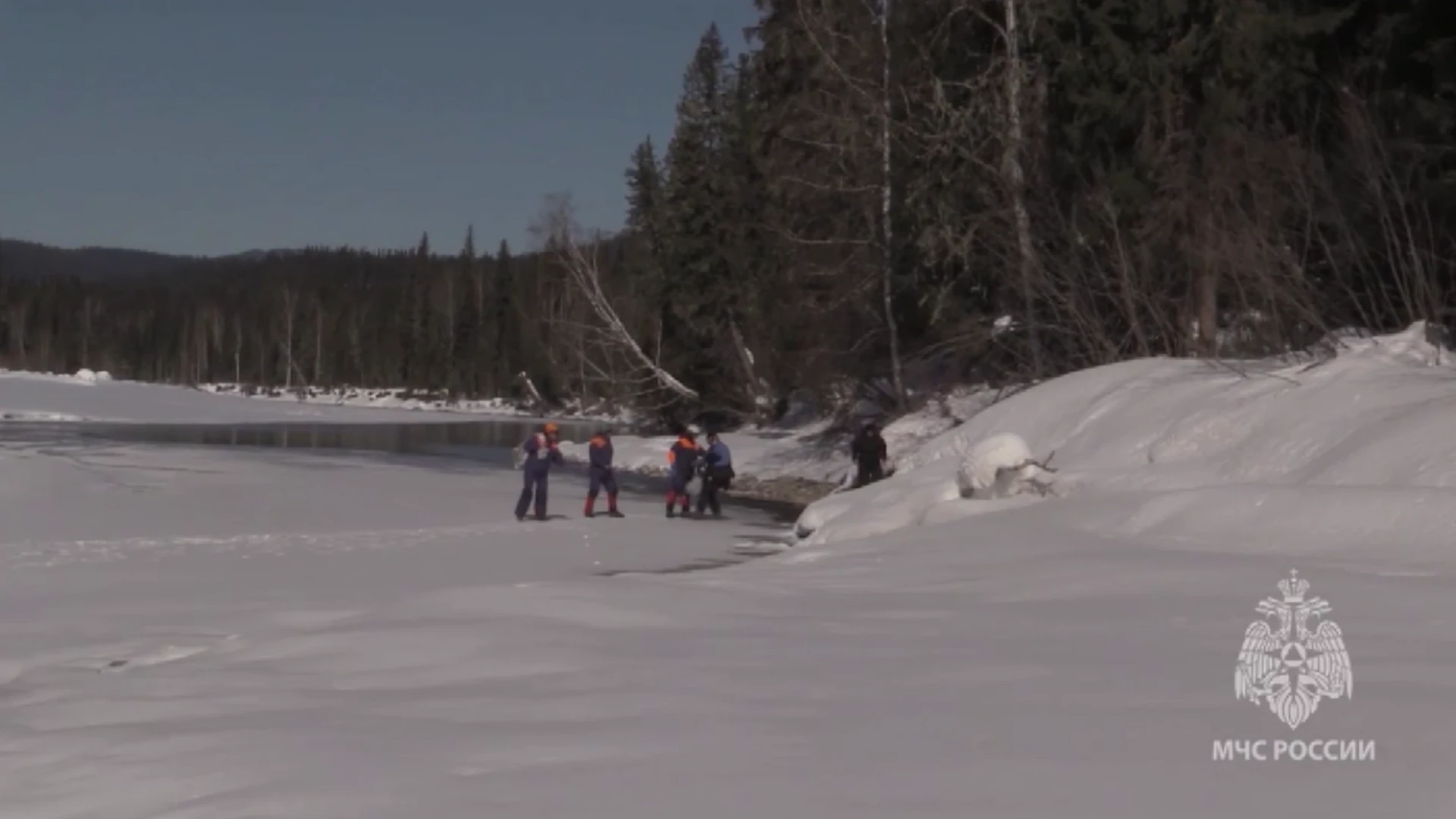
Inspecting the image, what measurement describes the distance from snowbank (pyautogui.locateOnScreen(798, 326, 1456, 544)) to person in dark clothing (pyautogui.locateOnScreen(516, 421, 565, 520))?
407 cm

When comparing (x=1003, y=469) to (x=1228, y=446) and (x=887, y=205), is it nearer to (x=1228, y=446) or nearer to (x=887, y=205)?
(x=1228, y=446)

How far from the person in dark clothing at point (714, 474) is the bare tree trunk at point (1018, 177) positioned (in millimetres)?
5364

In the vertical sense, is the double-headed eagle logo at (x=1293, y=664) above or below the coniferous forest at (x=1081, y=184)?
below

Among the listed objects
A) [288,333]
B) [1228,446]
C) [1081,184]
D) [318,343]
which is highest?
[288,333]

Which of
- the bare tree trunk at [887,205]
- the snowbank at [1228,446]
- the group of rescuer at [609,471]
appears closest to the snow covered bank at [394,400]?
the bare tree trunk at [887,205]

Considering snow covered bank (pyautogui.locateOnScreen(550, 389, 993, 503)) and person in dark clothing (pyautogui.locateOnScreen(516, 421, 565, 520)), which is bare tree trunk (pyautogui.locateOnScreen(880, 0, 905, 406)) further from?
person in dark clothing (pyautogui.locateOnScreen(516, 421, 565, 520))

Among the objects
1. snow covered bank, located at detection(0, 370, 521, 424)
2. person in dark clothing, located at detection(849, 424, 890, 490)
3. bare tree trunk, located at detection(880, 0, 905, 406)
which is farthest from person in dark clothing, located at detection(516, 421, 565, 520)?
snow covered bank, located at detection(0, 370, 521, 424)

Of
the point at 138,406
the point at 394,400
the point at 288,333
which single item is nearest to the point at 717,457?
the point at 138,406

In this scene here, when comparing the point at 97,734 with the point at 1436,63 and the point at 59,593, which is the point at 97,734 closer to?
the point at 59,593

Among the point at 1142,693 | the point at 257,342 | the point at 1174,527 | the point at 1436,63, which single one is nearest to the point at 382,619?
the point at 1142,693

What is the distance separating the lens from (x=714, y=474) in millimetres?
21469

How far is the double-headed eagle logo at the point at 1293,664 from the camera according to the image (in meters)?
5.25

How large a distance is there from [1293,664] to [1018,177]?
60.2 ft

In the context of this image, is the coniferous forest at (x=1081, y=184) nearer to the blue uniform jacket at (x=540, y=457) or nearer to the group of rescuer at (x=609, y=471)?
the group of rescuer at (x=609, y=471)
